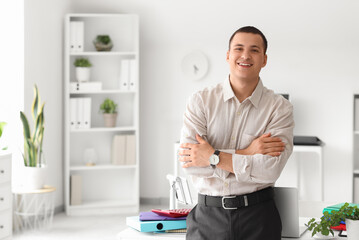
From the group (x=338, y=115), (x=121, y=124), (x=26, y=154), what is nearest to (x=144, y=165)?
(x=121, y=124)

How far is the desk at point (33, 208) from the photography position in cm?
503

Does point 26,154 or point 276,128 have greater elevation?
point 276,128

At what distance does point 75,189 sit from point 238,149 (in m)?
4.01

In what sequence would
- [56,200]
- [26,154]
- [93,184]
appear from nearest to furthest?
[26,154] < [56,200] < [93,184]

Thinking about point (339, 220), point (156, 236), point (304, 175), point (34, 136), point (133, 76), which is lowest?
point (304, 175)

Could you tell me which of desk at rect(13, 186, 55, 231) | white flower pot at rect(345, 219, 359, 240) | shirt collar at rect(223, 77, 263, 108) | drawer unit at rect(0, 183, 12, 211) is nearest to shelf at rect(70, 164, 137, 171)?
desk at rect(13, 186, 55, 231)

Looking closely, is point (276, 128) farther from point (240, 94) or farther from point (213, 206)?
point (213, 206)

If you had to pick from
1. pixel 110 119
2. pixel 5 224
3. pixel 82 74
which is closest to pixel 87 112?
pixel 110 119

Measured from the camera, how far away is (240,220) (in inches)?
82.6

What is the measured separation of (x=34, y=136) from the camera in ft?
16.5

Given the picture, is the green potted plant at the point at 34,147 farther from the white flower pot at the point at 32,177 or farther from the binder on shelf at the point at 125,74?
the binder on shelf at the point at 125,74

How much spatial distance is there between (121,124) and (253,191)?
4313 millimetres

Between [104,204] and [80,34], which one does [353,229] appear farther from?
[80,34]

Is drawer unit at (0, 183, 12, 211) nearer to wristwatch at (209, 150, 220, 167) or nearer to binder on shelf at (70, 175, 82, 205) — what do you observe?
binder on shelf at (70, 175, 82, 205)
